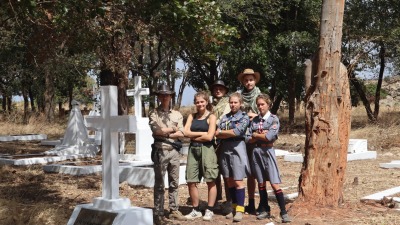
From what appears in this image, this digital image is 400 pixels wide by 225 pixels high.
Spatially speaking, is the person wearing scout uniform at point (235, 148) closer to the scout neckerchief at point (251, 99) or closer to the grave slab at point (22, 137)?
the scout neckerchief at point (251, 99)

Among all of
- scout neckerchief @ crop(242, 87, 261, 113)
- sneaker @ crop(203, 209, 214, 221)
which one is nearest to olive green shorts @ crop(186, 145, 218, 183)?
sneaker @ crop(203, 209, 214, 221)

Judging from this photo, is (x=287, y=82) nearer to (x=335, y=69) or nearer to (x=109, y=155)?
(x=335, y=69)

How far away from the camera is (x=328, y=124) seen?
7.35 metres

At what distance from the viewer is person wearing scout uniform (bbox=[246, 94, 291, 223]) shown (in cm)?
664

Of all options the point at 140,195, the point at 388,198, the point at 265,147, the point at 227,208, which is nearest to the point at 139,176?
the point at 140,195

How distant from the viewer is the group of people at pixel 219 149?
668cm

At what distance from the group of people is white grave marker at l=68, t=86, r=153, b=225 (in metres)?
0.88

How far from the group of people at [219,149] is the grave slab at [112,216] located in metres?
1.04

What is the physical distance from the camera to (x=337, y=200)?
7.32 m

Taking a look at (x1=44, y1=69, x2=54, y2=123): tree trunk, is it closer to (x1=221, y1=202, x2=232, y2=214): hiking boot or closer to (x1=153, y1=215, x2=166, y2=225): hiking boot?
(x1=221, y1=202, x2=232, y2=214): hiking boot

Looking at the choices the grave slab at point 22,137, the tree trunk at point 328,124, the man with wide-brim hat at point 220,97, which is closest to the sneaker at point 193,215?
the man with wide-brim hat at point 220,97

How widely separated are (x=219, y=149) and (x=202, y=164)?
31 cm

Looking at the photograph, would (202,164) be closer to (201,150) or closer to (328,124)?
(201,150)

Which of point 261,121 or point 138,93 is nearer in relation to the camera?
point 261,121
